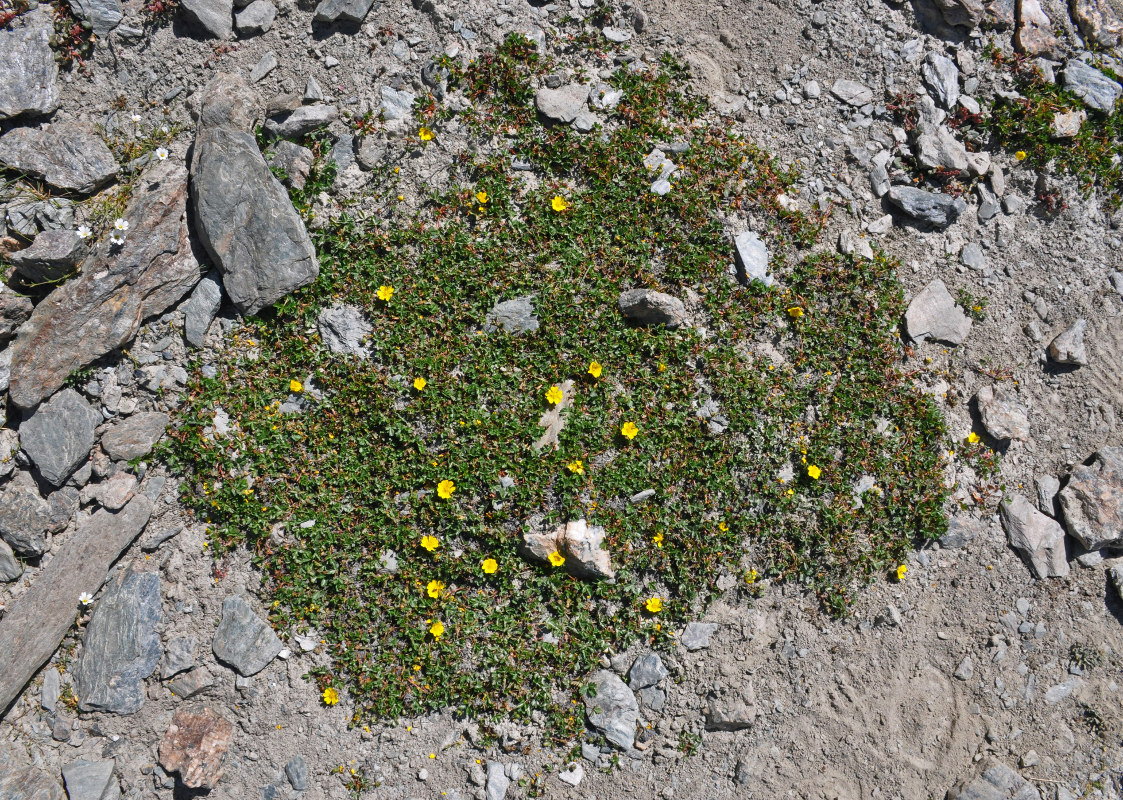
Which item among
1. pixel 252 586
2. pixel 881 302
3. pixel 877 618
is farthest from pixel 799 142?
pixel 252 586

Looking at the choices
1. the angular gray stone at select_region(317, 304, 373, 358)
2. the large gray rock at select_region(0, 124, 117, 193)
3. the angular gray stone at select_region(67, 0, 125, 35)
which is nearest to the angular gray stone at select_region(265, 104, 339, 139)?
the large gray rock at select_region(0, 124, 117, 193)

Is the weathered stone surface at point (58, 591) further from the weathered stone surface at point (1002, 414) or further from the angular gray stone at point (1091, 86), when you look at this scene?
the angular gray stone at point (1091, 86)

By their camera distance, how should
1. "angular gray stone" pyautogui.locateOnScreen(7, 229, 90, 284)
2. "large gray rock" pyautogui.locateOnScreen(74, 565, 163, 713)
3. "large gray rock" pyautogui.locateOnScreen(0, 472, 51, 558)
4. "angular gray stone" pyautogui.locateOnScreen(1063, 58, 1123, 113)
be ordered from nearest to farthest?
"large gray rock" pyautogui.locateOnScreen(74, 565, 163, 713), "large gray rock" pyautogui.locateOnScreen(0, 472, 51, 558), "angular gray stone" pyautogui.locateOnScreen(7, 229, 90, 284), "angular gray stone" pyautogui.locateOnScreen(1063, 58, 1123, 113)

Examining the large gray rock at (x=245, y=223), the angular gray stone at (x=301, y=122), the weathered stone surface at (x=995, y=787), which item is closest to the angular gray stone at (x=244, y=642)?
the large gray rock at (x=245, y=223)

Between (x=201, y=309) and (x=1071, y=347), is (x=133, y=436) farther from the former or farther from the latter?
(x=1071, y=347)

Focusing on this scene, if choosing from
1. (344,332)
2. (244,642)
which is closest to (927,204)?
(344,332)

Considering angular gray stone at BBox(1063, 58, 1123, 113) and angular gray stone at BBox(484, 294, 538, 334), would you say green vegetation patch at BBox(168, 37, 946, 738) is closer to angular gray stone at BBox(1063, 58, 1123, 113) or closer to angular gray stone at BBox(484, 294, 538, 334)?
angular gray stone at BBox(484, 294, 538, 334)
